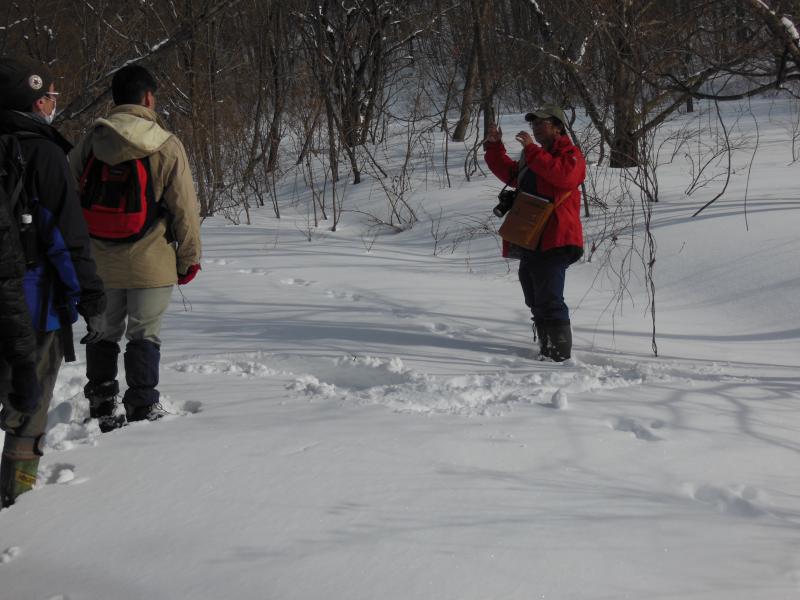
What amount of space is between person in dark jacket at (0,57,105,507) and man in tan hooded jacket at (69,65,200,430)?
1.45 feet

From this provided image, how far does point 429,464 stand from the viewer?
2.79m

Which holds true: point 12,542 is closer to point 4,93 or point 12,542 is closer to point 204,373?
point 4,93

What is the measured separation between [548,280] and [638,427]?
1353 mm

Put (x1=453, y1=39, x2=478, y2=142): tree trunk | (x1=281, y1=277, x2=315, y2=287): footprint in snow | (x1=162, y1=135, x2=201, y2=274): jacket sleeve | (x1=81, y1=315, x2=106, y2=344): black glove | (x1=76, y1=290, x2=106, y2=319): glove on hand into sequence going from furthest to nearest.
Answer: (x1=453, y1=39, x2=478, y2=142): tree trunk, (x1=281, y1=277, x2=315, y2=287): footprint in snow, (x1=162, y1=135, x2=201, y2=274): jacket sleeve, (x1=81, y1=315, x2=106, y2=344): black glove, (x1=76, y1=290, x2=106, y2=319): glove on hand

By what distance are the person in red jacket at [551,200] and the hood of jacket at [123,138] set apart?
1.95 metres

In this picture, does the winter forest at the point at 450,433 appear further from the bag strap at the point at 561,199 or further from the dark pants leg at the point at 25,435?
the bag strap at the point at 561,199

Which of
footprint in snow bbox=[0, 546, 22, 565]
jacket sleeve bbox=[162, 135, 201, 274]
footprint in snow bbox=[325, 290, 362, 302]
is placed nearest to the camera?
footprint in snow bbox=[0, 546, 22, 565]

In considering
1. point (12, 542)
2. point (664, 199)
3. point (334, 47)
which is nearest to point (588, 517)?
point (12, 542)

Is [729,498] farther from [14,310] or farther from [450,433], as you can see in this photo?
[14,310]

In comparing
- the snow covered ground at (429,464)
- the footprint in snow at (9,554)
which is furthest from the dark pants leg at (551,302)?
the footprint in snow at (9,554)

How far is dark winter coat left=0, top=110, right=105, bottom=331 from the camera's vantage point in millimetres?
2557

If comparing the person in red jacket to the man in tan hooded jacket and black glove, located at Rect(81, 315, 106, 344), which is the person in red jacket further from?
black glove, located at Rect(81, 315, 106, 344)

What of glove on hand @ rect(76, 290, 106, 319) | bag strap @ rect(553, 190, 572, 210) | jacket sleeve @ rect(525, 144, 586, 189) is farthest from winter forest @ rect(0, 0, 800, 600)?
jacket sleeve @ rect(525, 144, 586, 189)

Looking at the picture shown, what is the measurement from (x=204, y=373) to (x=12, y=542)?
183cm
